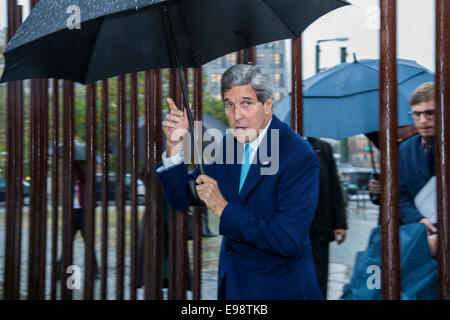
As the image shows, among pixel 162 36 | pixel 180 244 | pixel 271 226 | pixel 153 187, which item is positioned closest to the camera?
pixel 271 226

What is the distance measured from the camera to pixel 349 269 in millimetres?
8453

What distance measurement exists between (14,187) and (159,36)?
220 centimetres

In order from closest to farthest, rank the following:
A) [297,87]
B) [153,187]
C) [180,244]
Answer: [297,87] → [180,244] → [153,187]

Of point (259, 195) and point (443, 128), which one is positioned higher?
point (443, 128)

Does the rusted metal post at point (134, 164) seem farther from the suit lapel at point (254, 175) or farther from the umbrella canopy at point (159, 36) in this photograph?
the suit lapel at point (254, 175)

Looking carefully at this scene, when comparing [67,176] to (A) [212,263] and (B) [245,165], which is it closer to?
(B) [245,165]

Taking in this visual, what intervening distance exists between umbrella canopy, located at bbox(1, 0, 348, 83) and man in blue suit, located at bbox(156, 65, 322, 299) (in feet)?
1.28

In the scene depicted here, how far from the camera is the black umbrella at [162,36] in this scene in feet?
7.39

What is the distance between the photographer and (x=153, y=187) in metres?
3.14

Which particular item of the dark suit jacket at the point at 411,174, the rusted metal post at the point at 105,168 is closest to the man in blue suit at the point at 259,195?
the dark suit jacket at the point at 411,174

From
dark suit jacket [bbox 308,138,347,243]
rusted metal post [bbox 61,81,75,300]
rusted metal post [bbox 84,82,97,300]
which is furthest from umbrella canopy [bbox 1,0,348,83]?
dark suit jacket [bbox 308,138,347,243]

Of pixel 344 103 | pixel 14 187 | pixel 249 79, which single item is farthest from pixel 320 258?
pixel 14 187

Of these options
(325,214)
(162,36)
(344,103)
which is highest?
(162,36)
